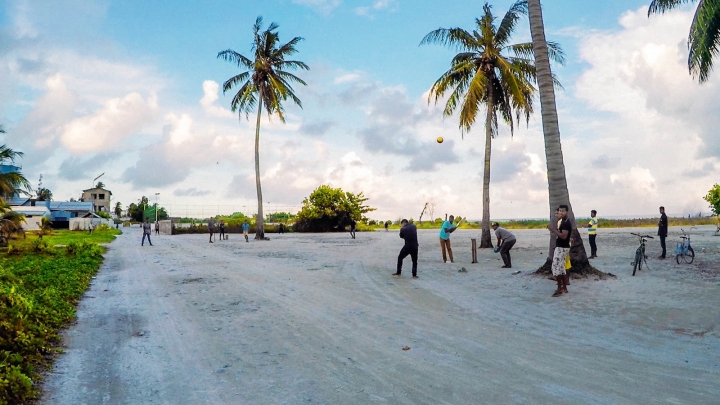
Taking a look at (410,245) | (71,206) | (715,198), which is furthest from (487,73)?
(71,206)

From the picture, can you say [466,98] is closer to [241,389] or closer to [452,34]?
[452,34]

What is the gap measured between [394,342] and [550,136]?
8.12 metres

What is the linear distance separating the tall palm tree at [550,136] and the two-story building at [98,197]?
352 ft

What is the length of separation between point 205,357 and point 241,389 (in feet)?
4.05

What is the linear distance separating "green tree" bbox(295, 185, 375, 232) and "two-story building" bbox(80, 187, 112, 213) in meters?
73.2

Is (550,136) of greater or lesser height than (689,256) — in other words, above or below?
above

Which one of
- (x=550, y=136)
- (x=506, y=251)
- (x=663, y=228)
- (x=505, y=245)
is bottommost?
(x=506, y=251)

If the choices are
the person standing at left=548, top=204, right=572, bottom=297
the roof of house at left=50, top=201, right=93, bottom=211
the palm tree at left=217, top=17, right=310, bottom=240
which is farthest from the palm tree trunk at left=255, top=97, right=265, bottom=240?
the roof of house at left=50, top=201, right=93, bottom=211

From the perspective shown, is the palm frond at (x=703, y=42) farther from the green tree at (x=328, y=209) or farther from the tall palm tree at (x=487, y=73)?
the green tree at (x=328, y=209)

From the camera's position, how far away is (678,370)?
5102 millimetres

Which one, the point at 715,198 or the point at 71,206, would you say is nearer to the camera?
the point at 715,198

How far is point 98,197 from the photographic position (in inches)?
4060

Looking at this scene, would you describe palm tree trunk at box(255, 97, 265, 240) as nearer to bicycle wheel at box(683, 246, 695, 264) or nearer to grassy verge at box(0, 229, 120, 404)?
grassy verge at box(0, 229, 120, 404)

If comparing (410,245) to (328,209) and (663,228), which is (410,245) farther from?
(328,209)
